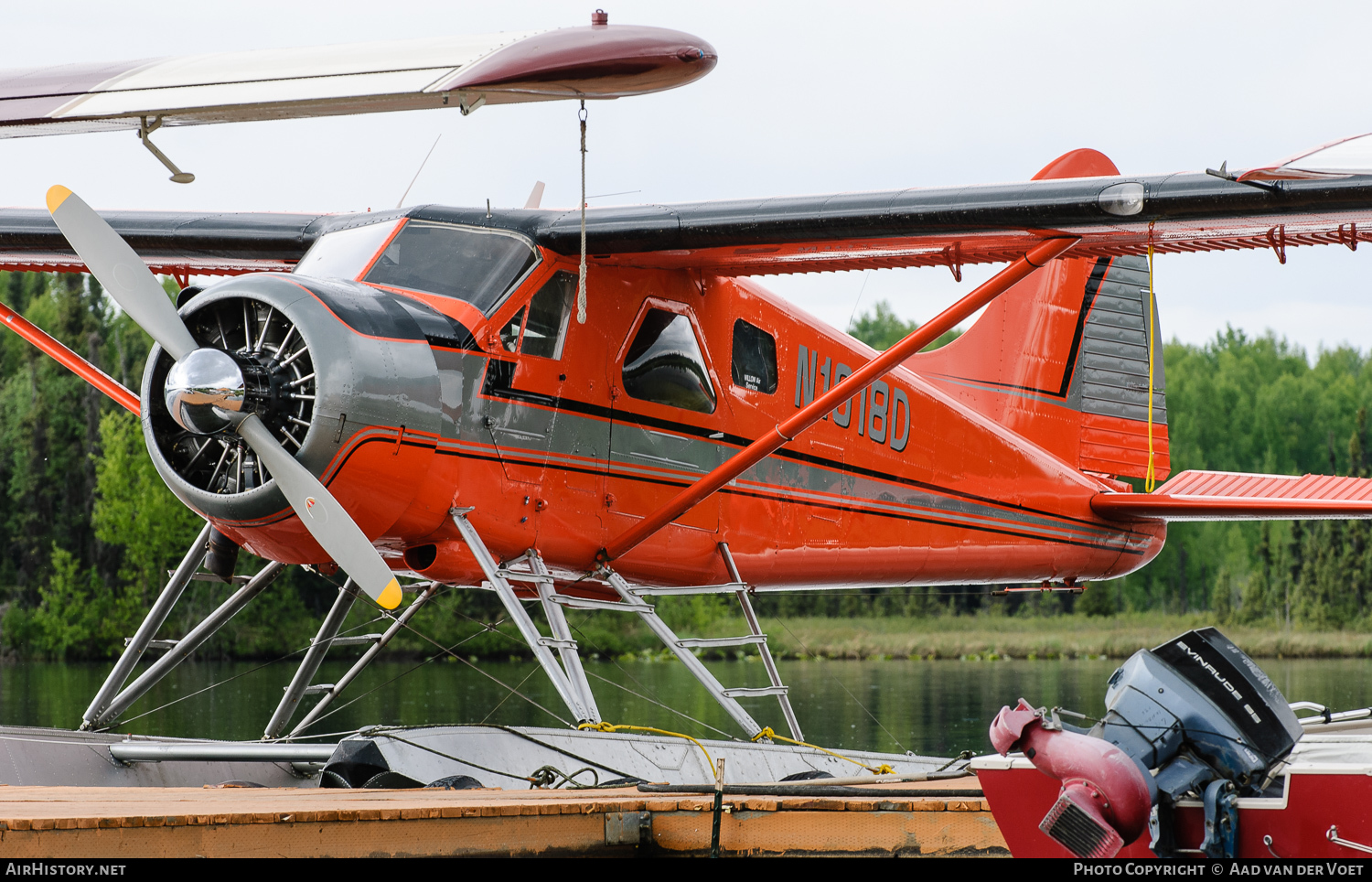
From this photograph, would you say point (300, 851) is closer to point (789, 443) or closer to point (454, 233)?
point (454, 233)

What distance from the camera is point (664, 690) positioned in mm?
21844

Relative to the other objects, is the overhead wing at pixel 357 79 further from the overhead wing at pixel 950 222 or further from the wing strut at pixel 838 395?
the wing strut at pixel 838 395

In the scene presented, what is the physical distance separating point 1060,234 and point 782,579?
8.74 ft

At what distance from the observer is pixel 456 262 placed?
6.75 m

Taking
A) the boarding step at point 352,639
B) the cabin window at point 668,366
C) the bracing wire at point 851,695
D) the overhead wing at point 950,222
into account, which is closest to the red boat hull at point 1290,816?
the overhead wing at point 950,222

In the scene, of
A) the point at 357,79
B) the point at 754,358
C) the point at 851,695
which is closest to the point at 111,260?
the point at 357,79

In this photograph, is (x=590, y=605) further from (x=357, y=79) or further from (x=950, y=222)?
(x=357, y=79)

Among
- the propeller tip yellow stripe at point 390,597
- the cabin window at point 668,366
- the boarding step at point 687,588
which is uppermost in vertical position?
the cabin window at point 668,366

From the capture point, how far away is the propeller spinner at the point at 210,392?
555 cm

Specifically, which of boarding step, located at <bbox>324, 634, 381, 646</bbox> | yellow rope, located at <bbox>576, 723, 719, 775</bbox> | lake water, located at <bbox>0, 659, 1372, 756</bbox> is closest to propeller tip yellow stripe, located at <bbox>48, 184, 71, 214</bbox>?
boarding step, located at <bbox>324, 634, 381, 646</bbox>

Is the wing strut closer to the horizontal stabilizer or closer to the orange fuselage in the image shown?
the orange fuselage

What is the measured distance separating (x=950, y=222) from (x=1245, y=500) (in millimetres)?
3754

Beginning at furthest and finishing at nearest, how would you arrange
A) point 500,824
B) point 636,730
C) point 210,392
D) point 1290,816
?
point 636,730, point 210,392, point 500,824, point 1290,816
